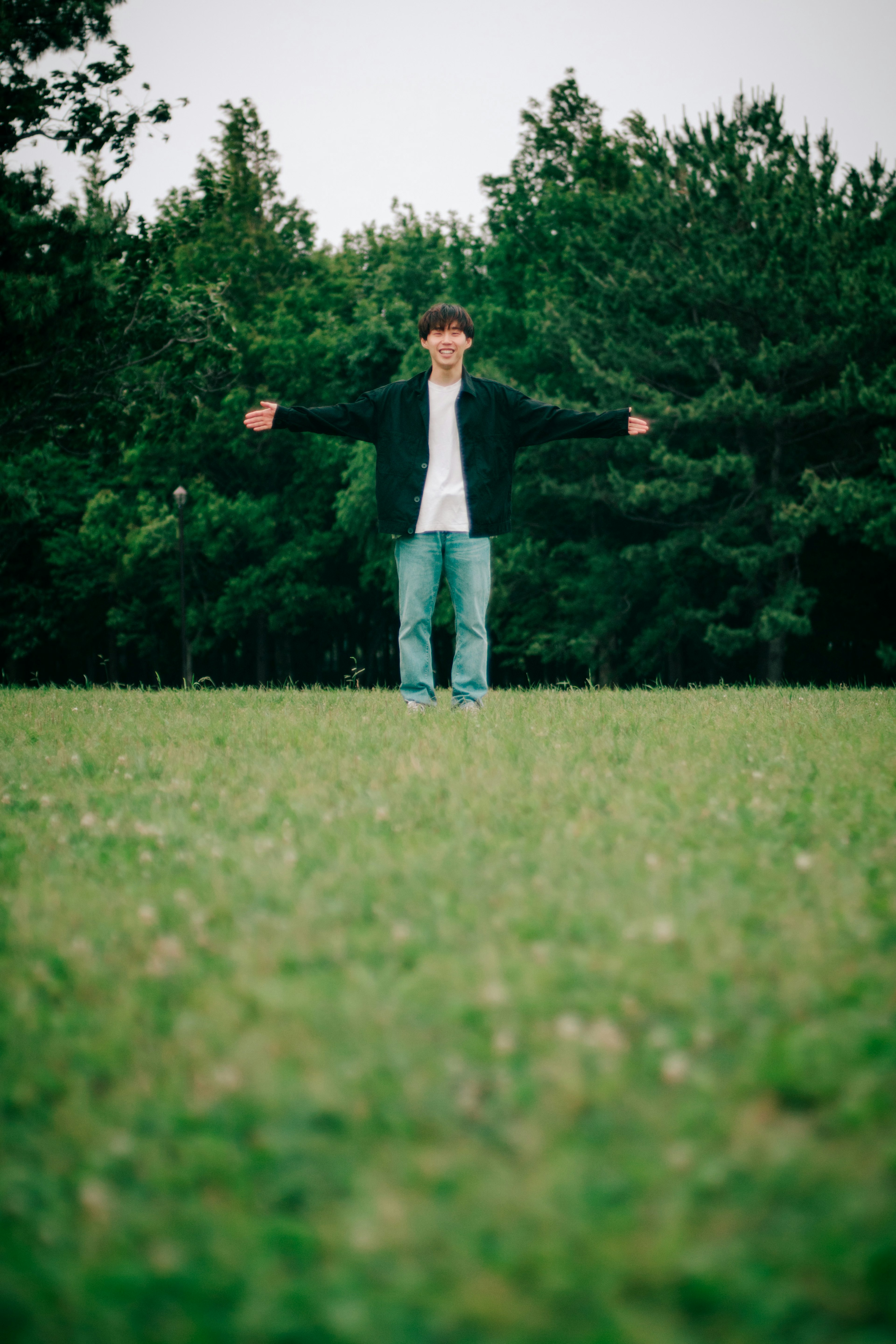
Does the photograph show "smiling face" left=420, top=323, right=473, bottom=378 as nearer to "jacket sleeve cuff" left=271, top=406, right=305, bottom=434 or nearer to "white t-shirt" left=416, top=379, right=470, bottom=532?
"white t-shirt" left=416, top=379, right=470, bottom=532

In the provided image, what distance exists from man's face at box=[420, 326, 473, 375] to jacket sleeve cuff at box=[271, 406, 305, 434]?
1101mm

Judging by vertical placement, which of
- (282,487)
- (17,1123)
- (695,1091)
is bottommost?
(17,1123)

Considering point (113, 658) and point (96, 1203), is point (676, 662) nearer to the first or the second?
point (113, 658)

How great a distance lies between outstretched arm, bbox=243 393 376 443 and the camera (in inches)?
290

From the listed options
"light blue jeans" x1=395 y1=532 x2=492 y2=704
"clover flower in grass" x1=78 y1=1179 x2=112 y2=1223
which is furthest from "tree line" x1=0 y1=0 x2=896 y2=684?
"clover flower in grass" x1=78 y1=1179 x2=112 y2=1223

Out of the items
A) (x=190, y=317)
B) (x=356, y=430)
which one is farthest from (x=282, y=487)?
(x=356, y=430)

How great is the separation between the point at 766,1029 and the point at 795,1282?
0.66 metres

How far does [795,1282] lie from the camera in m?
1.39

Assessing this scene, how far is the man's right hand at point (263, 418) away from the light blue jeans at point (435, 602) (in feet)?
4.29

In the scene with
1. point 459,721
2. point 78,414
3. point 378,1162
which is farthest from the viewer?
point 78,414

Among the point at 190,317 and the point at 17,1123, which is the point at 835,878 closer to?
the point at 17,1123

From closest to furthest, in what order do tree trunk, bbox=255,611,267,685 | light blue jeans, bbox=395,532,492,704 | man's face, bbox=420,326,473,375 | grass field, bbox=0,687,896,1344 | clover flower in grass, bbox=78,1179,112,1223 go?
grass field, bbox=0,687,896,1344
clover flower in grass, bbox=78,1179,112,1223
man's face, bbox=420,326,473,375
light blue jeans, bbox=395,532,492,704
tree trunk, bbox=255,611,267,685

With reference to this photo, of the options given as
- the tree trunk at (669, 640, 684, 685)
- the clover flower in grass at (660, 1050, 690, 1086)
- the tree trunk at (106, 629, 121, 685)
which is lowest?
the tree trunk at (106, 629, 121, 685)

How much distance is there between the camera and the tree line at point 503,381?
1556 cm
